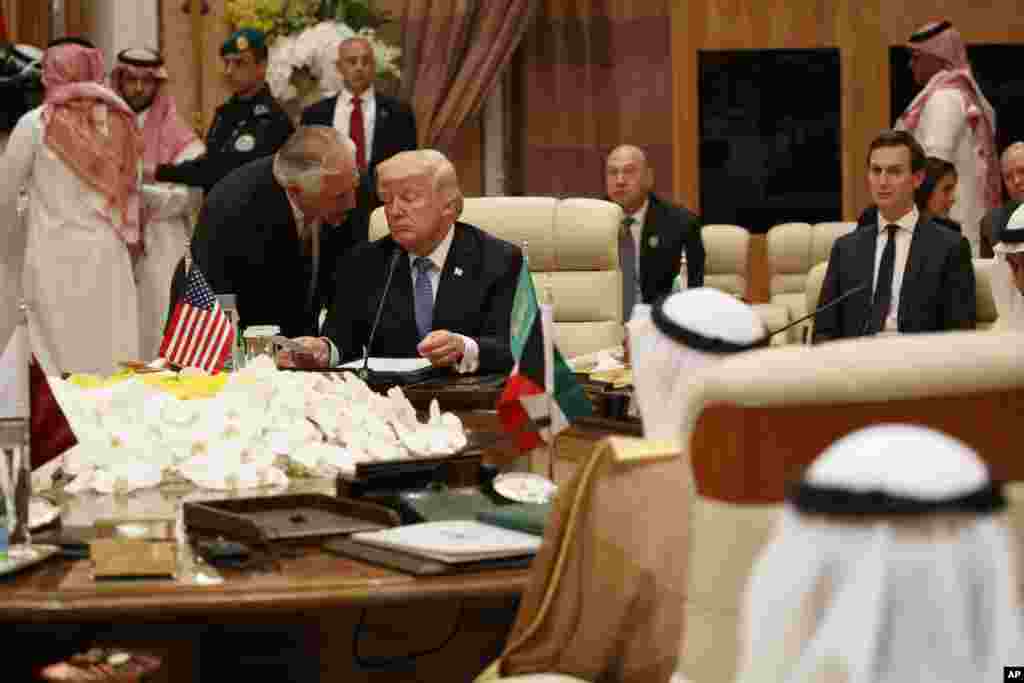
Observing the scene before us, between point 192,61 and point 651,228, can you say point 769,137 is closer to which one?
point 651,228

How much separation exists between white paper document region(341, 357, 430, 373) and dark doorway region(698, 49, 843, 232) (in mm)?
5772

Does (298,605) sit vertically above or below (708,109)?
below

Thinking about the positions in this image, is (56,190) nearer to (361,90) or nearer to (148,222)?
(148,222)

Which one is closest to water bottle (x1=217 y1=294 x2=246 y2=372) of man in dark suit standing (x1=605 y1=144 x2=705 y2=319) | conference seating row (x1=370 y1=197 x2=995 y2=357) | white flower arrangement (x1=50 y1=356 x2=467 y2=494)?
white flower arrangement (x1=50 y1=356 x2=467 y2=494)

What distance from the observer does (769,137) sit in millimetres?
10250

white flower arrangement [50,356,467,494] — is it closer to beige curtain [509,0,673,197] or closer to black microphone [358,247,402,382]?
black microphone [358,247,402,382]

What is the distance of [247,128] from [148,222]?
634mm

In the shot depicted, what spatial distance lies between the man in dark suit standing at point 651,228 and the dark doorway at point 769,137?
6.60ft

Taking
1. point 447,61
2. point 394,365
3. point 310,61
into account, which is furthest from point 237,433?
point 447,61

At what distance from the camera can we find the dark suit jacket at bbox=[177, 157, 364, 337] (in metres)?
5.45

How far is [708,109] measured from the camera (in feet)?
33.2

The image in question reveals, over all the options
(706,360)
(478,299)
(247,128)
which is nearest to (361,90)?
(247,128)

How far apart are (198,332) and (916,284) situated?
7.83 ft

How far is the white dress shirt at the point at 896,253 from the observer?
578cm
